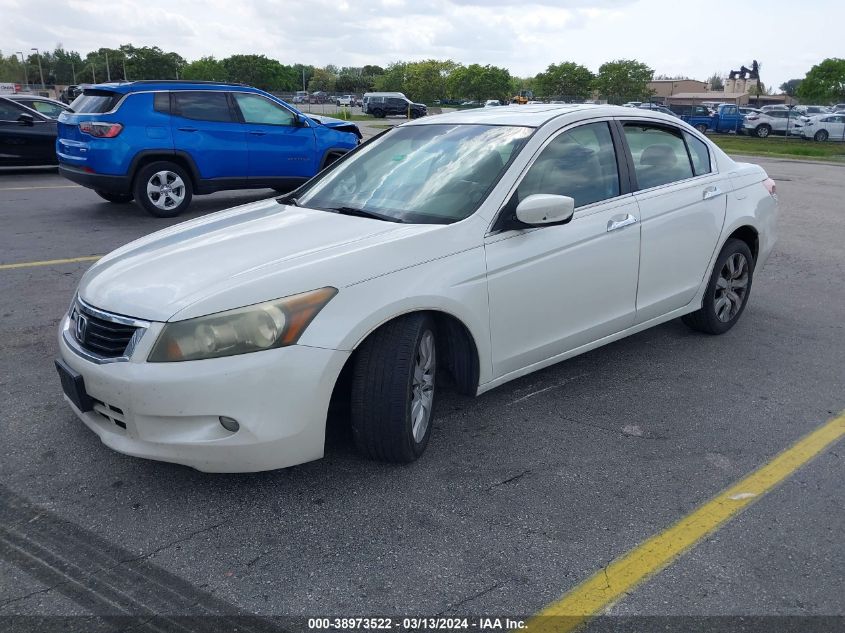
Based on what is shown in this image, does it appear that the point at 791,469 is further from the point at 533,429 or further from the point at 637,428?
the point at 533,429

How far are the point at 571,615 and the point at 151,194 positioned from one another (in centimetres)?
882

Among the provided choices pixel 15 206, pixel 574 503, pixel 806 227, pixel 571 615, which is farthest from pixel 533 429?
pixel 15 206

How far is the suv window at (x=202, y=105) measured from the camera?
10.1 m

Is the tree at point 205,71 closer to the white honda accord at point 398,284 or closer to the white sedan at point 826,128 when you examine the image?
the white sedan at point 826,128

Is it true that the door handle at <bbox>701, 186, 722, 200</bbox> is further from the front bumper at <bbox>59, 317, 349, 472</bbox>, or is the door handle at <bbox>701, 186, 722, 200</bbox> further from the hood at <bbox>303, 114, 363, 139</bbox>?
the hood at <bbox>303, 114, 363, 139</bbox>

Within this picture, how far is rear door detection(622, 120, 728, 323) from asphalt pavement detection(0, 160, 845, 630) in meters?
0.54

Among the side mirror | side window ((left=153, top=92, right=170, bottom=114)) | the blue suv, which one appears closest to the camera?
the side mirror

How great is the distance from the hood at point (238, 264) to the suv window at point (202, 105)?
677 centimetres

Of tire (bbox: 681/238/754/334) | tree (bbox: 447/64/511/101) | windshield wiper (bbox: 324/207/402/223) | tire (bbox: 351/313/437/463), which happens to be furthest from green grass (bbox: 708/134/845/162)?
tree (bbox: 447/64/511/101)

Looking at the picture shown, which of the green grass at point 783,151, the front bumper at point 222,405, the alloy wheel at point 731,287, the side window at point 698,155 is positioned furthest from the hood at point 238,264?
the green grass at point 783,151

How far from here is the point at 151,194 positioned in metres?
9.98

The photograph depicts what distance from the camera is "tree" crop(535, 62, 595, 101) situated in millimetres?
85812

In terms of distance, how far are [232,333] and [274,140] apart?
8.32m

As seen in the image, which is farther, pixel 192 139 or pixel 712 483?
pixel 192 139
